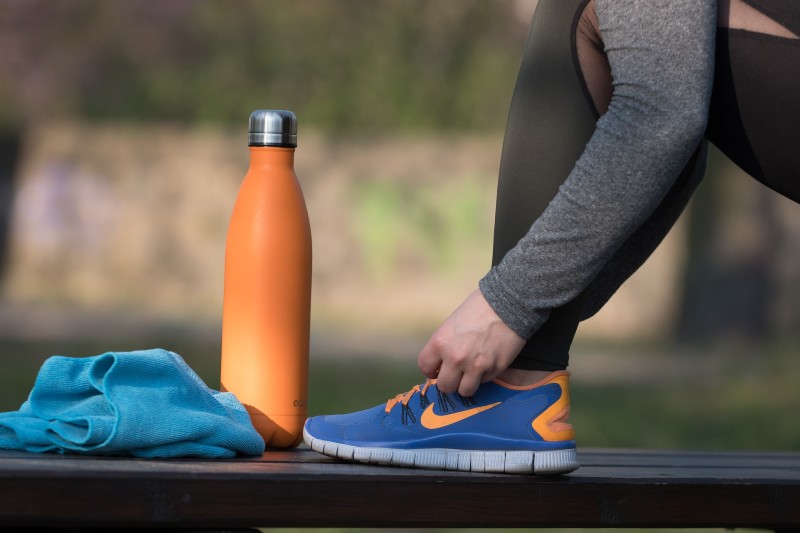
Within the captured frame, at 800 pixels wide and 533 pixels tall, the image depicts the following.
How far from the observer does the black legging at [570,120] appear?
1.33 m

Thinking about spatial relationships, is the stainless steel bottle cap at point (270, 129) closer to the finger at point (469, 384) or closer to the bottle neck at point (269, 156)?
the bottle neck at point (269, 156)

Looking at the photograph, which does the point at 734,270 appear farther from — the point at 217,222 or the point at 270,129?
the point at 270,129

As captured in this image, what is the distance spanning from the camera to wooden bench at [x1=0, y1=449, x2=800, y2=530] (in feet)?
3.78

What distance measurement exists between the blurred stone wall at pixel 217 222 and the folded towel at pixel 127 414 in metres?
7.68

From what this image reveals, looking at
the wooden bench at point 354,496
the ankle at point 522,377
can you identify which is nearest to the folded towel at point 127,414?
the wooden bench at point 354,496

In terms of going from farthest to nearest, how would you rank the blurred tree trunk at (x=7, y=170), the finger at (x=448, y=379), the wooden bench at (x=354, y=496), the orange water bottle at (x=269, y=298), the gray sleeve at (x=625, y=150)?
the blurred tree trunk at (x=7, y=170)
the orange water bottle at (x=269, y=298)
the finger at (x=448, y=379)
the gray sleeve at (x=625, y=150)
the wooden bench at (x=354, y=496)

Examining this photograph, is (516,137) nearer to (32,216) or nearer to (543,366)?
(543,366)

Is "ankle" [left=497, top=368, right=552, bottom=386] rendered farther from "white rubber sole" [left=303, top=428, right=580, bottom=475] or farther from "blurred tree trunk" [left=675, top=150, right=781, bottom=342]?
"blurred tree trunk" [left=675, top=150, right=781, bottom=342]

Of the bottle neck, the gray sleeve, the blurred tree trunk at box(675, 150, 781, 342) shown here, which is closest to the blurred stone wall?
the blurred tree trunk at box(675, 150, 781, 342)

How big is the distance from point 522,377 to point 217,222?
8.80 m

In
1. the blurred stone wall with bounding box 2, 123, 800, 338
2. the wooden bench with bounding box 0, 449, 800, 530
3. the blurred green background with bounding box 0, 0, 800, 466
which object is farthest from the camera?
the blurred stone wall with bounding box 2, 123, 800, 338

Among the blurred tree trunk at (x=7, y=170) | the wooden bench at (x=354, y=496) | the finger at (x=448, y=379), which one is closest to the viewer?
the wooden bench at (x=354, y=496)

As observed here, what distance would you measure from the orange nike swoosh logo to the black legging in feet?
0.23

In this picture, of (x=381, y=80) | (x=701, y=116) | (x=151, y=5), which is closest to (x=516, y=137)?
(x=701, y=116)
